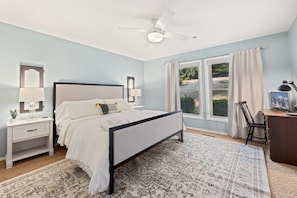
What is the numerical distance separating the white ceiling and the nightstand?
72.9 inches

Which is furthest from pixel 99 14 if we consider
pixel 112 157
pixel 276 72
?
pixel 276 72

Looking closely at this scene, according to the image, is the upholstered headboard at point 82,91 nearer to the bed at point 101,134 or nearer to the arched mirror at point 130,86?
the bed at point 101,134

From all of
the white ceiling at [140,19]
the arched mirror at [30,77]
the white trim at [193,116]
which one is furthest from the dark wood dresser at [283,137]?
the arched mirror at [30,77]

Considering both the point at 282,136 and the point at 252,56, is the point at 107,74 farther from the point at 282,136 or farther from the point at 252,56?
the point at 282,136

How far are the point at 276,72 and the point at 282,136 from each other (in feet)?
5.42

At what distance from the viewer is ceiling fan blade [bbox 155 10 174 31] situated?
6.75 ft

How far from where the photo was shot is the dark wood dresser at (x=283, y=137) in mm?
2295

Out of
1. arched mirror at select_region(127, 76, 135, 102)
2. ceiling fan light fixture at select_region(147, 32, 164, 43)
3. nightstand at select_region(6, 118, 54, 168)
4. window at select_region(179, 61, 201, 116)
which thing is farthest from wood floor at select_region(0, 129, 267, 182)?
ceiling fan light fixture at select_region(147, 32, 164, 43)

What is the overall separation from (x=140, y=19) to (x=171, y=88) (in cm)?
271

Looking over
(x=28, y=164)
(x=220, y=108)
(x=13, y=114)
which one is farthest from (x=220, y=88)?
(x=13, y=114)

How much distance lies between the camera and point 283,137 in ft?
7.80

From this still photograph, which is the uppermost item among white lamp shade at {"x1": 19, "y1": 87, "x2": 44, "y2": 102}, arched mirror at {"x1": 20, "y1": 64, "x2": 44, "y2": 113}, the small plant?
arched mirror at {"x1": 20, "y1": 64, "x2": 44, "y2": 113}

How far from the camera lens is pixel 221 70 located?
4.17 m

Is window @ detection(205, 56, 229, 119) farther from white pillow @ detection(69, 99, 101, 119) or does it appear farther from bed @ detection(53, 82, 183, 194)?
white pillow @ detection(69, 99, 101, 119)
